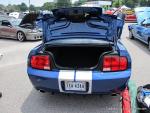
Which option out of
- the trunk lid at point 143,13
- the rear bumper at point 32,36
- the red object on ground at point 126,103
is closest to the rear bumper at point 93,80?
the red object on ground at point 126,103

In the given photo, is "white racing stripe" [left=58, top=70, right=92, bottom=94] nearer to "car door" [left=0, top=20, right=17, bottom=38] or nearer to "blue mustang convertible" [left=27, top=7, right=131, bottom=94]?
"blue mustang convertible" [left=27, top=7, right=131, bottom=94]

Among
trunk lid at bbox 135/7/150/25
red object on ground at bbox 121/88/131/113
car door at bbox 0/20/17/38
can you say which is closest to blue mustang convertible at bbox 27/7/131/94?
red object on ground at bbox 121/88/131/113

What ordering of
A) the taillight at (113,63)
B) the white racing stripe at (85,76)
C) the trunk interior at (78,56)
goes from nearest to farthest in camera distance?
the white racing stripe at (85,76) → the taillight at (113,63) → the trunk interior at (78,56)

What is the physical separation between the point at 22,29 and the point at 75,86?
9.40 meters

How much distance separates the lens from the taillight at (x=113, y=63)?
408 centimetres

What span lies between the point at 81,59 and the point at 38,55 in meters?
0.97

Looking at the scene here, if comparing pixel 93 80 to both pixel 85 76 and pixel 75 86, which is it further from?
pixel 75 86

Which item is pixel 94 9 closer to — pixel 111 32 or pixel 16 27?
pixel 111 32

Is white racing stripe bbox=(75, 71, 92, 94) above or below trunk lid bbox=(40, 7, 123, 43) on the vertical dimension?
below

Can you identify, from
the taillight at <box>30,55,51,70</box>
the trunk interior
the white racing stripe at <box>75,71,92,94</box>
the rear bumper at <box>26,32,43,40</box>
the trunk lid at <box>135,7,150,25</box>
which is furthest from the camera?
the rear bumper at <box>26,32,43,40</box>

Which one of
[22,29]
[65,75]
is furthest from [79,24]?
[22,29]

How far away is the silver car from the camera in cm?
1281

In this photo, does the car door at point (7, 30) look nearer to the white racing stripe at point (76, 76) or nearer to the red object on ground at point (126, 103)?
the red object on ground at point (126, 103)

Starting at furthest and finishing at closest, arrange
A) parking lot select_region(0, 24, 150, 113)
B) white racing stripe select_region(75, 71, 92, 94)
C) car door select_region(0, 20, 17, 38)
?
car door select_region(0, 20, 17, 38)
parking lot select_region(0, 24, 150, 113)
white racing stripe select_region(75, 71, 92, 94)
